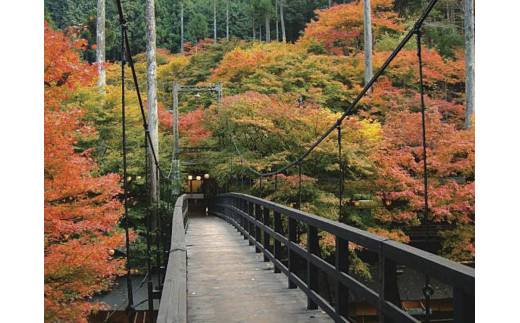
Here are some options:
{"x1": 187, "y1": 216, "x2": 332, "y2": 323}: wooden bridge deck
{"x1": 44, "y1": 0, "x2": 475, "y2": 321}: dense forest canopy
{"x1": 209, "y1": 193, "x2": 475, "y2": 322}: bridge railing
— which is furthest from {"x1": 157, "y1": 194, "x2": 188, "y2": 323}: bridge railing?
{"x1": 44, "y1": 0, "x2": 475, "y2": 321}: dense forest canopy

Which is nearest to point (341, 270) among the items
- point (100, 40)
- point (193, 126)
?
point (100, 40)

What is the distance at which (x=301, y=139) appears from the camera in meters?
12.0

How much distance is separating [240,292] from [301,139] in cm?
779

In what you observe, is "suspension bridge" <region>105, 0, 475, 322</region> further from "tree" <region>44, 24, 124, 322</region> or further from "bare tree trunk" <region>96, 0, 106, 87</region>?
"bare tree trunk" <region>96, 0, 106, 87</region>

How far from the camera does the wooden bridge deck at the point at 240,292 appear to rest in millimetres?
3719

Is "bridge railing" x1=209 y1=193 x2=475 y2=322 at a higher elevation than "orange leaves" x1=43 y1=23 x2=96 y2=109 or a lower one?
lower

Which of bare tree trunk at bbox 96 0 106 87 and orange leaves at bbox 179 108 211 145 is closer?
bare tree trunk at bbox 96 0 106 87

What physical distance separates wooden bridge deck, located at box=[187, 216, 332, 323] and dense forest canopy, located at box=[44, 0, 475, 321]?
200cm

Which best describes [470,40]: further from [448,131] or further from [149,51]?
[149,51]

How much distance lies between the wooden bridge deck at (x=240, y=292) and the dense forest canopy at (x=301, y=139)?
200 cm

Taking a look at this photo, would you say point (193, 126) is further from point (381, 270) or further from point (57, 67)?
point (381, 270)

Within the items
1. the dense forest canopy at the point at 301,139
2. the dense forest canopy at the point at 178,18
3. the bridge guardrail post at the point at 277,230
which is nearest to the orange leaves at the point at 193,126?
the dense forest canopy at the point at 301,139

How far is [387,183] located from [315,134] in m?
2.13

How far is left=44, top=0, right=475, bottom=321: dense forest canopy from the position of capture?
952cm
